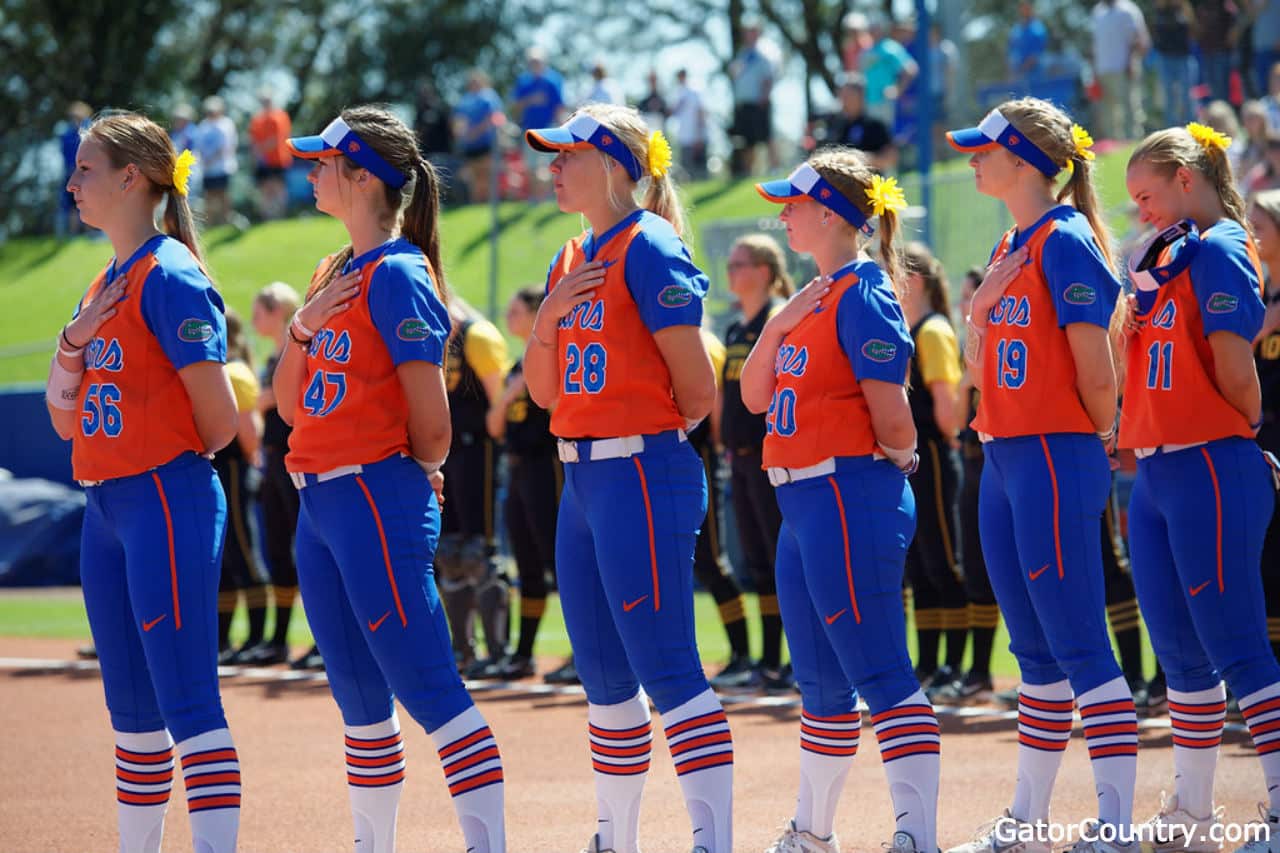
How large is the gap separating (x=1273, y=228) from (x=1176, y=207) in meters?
1.44

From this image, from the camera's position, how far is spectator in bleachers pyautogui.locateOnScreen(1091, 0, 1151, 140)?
1952 centimetres

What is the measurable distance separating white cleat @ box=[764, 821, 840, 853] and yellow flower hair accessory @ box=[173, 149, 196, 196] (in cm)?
286

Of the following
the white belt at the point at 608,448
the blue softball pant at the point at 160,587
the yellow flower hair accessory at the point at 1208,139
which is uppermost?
the yellow flower hair accessory at the point at 1208,139

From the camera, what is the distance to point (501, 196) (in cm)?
2158

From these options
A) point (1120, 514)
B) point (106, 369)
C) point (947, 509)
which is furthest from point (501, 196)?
point (106, 369)

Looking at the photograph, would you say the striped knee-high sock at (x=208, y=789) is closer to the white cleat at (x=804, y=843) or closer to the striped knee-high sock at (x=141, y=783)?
the striped knee-high sock at (x=141, y=783)

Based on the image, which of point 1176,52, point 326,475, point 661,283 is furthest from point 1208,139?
point 1176,52

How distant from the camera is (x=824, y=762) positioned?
17.6 ft

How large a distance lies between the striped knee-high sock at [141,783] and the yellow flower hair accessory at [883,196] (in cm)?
284

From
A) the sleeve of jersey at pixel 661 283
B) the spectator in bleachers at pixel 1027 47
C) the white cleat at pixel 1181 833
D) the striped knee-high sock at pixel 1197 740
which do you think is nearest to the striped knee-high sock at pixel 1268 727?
the striped knee-high sock at pixel 1197 740

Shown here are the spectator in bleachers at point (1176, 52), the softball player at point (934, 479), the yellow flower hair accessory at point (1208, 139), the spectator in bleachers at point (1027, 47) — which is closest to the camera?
the yellow flower hair accessory at point (1208, 139)

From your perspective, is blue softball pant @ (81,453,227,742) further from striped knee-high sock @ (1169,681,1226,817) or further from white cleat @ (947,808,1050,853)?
striped knee-high sock @ (1169,681,1226,817)

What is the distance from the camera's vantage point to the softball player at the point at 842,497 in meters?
5.19

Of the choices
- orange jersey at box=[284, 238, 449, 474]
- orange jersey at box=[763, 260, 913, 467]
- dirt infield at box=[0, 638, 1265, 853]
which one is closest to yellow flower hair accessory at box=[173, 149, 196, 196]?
orange jersey at box=[284, 238, 449, 474]
